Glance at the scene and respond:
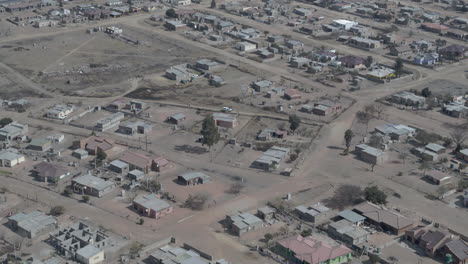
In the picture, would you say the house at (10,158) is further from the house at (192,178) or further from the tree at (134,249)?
the tree at (134,249)

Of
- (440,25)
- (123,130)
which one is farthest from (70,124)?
(440,25)

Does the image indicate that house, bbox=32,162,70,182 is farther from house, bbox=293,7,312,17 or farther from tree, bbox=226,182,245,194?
house, bbox=293,7,312,17

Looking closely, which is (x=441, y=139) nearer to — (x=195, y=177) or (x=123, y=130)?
(x=195, y=177)

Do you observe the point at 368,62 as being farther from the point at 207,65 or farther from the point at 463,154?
the point at 463,154

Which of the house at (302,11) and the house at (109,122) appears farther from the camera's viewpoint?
the house at (302,11)

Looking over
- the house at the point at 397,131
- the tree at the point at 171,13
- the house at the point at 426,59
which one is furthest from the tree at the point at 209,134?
the tree at the point at 171,13

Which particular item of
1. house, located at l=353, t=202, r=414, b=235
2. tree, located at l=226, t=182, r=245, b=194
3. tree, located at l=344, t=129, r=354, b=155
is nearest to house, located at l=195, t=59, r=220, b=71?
tree, located at l=344, t=129, r=354, b=155
